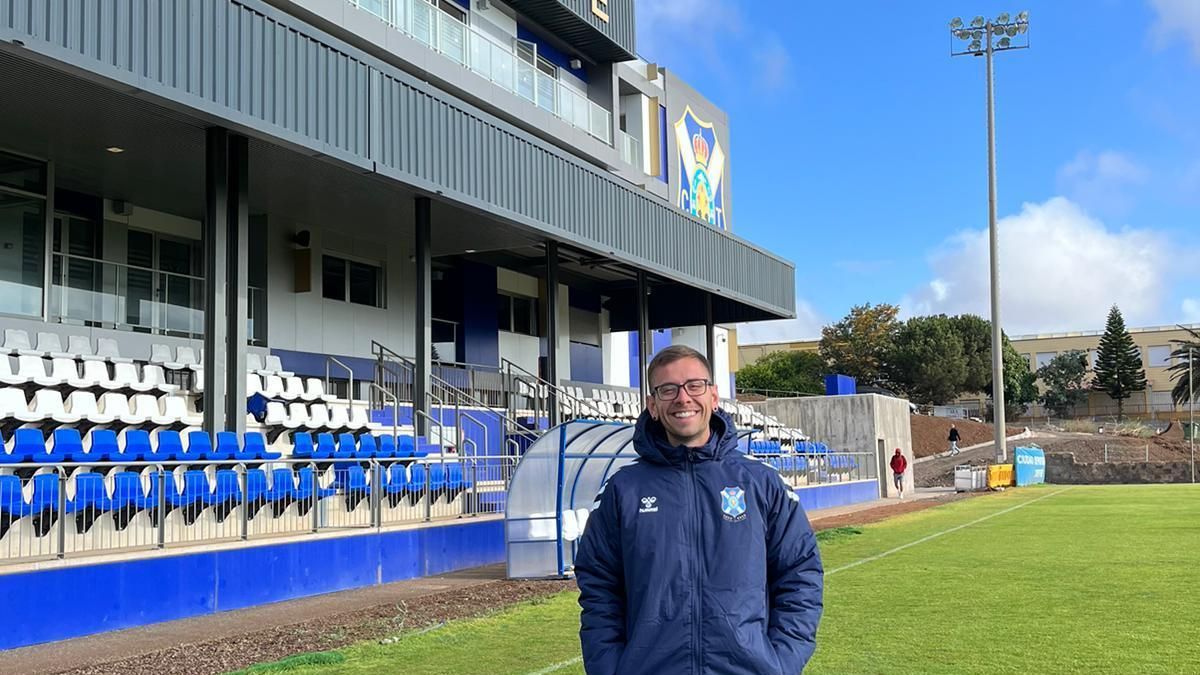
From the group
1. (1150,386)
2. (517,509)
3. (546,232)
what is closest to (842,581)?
(517,509)

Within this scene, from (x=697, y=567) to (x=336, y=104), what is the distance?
1564 cm

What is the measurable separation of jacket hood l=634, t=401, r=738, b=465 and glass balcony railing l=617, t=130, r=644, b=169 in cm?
2950

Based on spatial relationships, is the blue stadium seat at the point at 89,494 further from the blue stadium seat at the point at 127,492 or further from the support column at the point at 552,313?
the support column at the point at 552,313

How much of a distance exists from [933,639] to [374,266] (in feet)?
65.7

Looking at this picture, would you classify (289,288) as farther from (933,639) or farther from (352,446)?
(933,639)

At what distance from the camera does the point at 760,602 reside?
146 inches

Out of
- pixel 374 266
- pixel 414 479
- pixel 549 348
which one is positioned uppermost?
pixel 374 266

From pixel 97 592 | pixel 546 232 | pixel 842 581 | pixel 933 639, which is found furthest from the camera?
pixel 546 232

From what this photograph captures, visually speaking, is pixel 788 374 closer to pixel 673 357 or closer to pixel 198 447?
pixel 198 447

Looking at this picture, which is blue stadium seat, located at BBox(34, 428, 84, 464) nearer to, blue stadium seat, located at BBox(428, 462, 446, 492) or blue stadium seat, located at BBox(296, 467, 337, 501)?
blue stadium seat, located at BBox(296, 467, 337, 501)

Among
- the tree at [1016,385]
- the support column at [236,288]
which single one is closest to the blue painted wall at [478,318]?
the support column at [236,288]

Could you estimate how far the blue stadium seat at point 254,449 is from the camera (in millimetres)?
15000

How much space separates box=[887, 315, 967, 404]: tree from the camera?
91938 mm

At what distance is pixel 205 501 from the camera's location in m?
13.6
